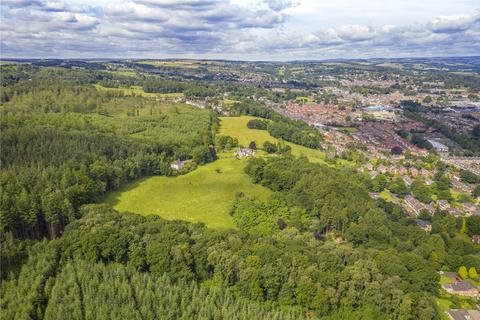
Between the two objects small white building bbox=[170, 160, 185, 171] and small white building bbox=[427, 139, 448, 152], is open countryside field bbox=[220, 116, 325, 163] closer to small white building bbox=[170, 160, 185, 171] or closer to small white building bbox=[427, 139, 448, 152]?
small white building bbox=[170, 160, 185, 171]

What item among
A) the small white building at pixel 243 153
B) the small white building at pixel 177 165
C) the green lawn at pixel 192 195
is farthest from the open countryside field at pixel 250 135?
the green lawn at pixel 192 195

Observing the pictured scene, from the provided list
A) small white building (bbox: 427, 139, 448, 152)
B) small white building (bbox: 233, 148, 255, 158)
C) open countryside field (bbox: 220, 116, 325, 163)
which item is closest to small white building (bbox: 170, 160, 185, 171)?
small white building (bbox: 233, 148, 255, 158)

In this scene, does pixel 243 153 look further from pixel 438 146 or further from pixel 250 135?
pixel 438 146

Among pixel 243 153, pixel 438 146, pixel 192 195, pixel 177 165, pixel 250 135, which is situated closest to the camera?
pixel 192 195

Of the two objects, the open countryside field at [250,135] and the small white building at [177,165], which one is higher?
the small white building at [177,165]

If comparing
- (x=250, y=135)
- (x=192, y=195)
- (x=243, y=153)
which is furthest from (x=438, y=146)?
(x=192, y=195)

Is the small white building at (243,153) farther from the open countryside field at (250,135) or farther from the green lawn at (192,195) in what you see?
the green lawn at (192,195)
